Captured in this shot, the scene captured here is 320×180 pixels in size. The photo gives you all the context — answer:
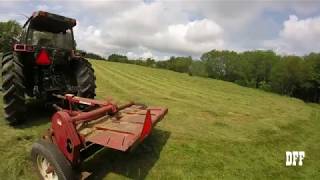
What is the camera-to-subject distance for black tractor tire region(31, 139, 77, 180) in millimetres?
4523

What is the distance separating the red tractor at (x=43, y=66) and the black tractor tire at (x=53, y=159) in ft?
7.84

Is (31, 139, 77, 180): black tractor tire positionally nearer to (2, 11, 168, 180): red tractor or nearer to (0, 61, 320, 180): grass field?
(2, 11, 168, 180): red tractor

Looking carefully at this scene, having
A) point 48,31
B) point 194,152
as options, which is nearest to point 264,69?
point 48,31

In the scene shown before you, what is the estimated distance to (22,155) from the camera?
18.5 feet

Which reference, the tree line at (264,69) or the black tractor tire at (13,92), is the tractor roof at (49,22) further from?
the tree line at (264,69)

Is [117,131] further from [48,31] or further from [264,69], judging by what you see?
[264,69]

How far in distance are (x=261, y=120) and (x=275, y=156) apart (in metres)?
3.94

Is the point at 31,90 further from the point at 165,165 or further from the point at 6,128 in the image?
the point at 165,165

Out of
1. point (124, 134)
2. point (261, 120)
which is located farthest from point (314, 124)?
point (124, 134)

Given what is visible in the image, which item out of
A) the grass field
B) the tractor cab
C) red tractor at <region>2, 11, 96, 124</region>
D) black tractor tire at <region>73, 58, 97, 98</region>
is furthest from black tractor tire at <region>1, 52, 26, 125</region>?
black tractor tire at <region>73, 58, 97, 98</region>

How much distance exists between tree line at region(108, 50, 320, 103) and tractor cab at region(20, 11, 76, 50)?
4358 centimetres

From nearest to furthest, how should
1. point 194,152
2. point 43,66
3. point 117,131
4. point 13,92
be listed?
point 117,131 < point 194,152 < point 13,92 < point 43,66

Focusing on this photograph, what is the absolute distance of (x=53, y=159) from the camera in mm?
4578

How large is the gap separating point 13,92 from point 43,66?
1050 mm
